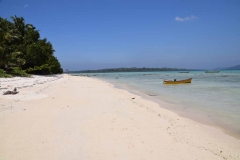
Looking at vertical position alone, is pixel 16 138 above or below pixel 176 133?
above

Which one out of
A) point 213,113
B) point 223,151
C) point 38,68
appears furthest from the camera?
point 38,68

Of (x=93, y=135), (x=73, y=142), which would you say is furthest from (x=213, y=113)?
(x=73, y=142)

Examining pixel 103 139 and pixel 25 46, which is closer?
pixel 103 139

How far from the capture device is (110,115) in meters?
6.16

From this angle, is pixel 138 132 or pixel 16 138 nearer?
pixel 16 138

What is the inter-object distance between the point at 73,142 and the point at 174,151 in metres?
2.12

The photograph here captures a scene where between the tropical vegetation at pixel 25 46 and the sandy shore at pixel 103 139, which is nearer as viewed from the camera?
the sandy shore at pixel 103 139

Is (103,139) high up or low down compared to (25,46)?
down

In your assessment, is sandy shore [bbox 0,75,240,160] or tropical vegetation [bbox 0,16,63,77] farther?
tropical vegetation [bbox 0,16,63,77]

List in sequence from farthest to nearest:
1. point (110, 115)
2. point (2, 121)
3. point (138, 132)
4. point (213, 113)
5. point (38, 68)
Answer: point (38, 68)
point (213, 113)
point (110, 115)
point (2, 121)
point (138, 132)

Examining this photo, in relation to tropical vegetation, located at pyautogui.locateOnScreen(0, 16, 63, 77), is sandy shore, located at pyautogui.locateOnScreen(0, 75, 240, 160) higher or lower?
lower

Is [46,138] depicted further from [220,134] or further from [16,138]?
[220,134]

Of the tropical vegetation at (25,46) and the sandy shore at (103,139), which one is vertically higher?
the tropical vegetation at (25,46)

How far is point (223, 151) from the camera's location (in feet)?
12.5
